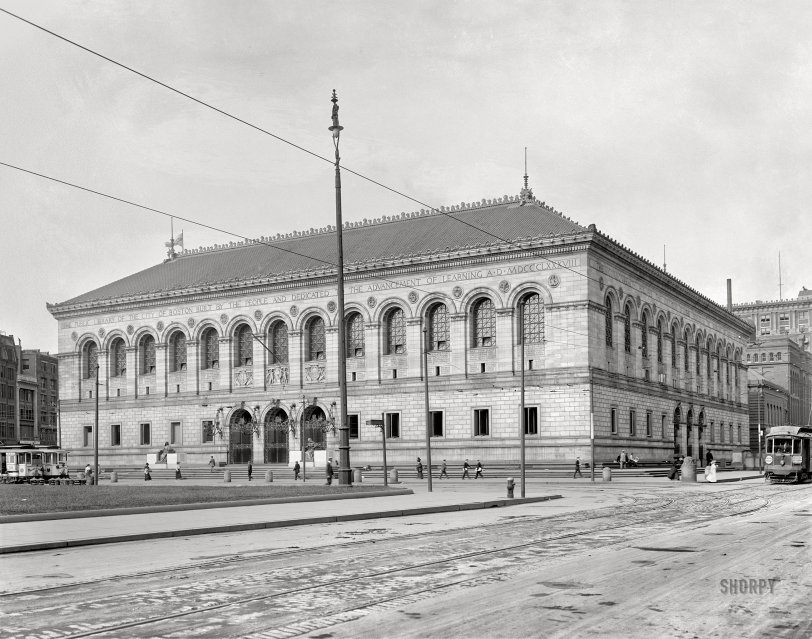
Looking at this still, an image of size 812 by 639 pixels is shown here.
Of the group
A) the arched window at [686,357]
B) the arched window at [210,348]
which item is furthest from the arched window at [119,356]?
the arched window at [686,357]

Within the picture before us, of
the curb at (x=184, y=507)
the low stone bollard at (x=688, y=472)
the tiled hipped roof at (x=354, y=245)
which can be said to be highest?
the tiled hipped roof at (x=354, y=245)

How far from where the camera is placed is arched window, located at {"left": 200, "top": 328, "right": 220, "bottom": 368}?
251ft

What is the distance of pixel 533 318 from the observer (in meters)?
63.2

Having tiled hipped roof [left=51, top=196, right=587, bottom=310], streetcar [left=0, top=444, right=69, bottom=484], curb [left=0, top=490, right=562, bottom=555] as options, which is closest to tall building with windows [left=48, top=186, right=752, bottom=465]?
tiled hipped roof [left=51, top=196, right=587, bottom=310]

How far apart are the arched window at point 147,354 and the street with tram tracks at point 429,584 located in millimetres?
60674

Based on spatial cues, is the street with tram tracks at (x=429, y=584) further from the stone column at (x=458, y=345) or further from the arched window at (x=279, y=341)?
the arched window at (x=279, y=341)

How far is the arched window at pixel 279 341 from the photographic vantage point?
73125 millimetres

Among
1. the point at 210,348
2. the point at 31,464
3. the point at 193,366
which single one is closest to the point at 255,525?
the point at 31,464

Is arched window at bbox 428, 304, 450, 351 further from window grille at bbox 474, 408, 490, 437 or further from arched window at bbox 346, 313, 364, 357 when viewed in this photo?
arched window at bbox 346, 313, 364, 357

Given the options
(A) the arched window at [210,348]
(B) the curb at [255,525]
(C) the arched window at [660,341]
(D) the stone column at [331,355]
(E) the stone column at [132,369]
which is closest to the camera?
(B) the curb at [255,525]

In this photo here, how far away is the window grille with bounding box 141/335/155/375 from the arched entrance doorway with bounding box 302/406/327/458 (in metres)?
15.8

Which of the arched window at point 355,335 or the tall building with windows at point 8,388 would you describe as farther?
the tall building with windows at point 8,388

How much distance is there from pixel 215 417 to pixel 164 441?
532 centimetres

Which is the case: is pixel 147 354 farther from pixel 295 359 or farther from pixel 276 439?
pixel 295 359
